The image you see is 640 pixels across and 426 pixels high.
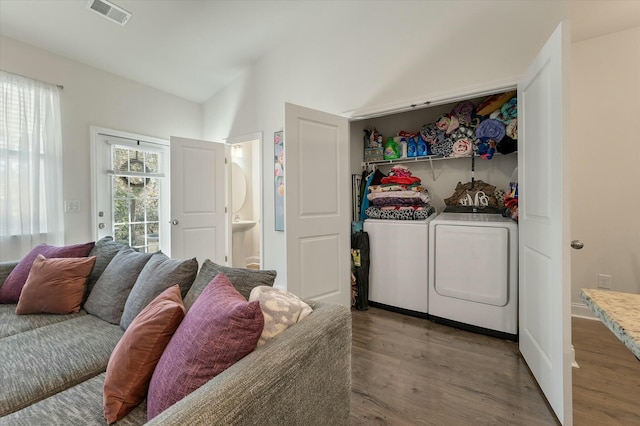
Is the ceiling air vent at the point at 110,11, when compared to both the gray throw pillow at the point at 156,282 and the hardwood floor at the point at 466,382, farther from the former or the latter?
the hardwood floor at the point at 466,382

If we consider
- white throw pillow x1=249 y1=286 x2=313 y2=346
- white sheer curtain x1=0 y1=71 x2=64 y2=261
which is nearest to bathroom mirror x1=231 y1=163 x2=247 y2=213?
white sheer curtain x1=0 y1=71 x2=64 y2=261

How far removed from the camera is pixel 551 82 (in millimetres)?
1464

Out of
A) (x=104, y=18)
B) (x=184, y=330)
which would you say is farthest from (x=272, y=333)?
(x=104, y=18)

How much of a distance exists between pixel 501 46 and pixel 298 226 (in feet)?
7.03

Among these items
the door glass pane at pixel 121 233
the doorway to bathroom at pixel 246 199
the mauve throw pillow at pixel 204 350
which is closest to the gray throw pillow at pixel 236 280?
the mauve throw pillow at pixel 204 350

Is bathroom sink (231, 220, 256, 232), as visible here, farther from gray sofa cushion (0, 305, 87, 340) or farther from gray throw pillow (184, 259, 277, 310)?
gray throw pillow (184, 259, 277, 310)

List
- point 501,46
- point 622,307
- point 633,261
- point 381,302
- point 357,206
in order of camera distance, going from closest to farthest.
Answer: point 622,307 < point 501,46 < point 633,261 < point 381,302 < point 357,206

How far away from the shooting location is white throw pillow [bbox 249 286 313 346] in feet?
3.36

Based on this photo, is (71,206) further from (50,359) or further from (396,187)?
(396,187)

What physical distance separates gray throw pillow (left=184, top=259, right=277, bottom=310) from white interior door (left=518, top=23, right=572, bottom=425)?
142 cm

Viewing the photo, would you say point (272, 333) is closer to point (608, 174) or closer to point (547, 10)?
point (547, 10)

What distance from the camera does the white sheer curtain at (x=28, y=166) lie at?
2.54 metres

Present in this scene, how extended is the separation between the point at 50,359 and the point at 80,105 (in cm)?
286

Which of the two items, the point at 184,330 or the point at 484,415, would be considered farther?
the point at 484,415
